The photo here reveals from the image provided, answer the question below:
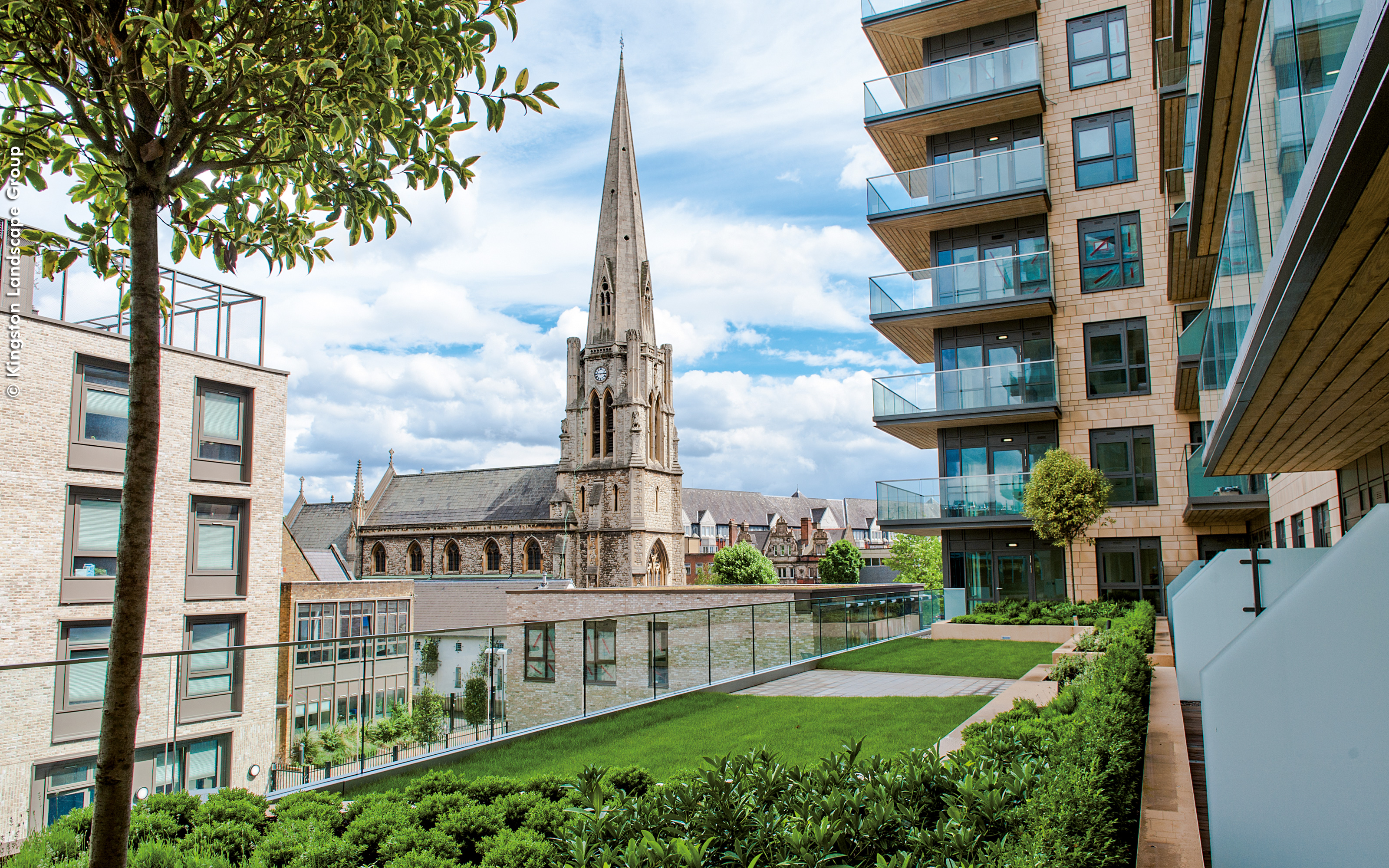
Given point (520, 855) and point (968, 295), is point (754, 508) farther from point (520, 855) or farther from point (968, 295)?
point (520, 855)

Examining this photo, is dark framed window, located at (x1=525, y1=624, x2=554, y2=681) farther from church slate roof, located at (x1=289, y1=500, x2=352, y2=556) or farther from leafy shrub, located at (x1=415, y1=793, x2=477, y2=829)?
church slate roof, located at (x1=289, y1=500, x2=352, y2=556)

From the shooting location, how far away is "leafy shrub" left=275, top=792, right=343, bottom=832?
494 cm

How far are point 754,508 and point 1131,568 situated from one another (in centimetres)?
8975

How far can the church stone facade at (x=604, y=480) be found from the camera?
67.9 meters

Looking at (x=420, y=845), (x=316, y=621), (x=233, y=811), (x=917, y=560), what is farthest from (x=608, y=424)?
(x=420, y=845)

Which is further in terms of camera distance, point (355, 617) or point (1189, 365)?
point (355, 617)

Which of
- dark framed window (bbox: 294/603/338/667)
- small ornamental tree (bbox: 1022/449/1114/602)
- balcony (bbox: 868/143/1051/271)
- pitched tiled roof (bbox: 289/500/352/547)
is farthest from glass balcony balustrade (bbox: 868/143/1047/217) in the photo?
pitched tiled roof (bbox: 289/500/352/547)

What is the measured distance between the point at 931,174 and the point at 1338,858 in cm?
2454

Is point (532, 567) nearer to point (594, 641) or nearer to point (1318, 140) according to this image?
point (594, 641)

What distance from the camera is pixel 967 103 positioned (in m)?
24.8

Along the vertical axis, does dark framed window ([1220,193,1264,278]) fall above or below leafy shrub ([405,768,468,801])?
above

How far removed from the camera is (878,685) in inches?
519

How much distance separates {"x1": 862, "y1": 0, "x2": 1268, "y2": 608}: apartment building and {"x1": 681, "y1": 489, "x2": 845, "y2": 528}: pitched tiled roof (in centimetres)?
7724

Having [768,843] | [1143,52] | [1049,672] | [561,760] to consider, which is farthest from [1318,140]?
[1143,52]
